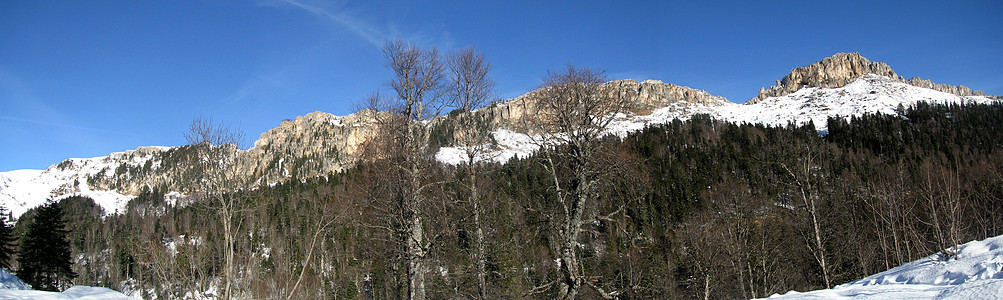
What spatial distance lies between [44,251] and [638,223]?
213 feet

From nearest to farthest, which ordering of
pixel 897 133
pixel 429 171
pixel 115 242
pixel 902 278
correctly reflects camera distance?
pixel 902 278 → pixel 429 171 → pixel 115 242 → pixel 897 133

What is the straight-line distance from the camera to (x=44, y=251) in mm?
39406

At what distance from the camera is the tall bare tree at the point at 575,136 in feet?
35.9

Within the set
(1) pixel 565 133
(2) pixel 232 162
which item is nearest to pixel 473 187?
(1) pixel 565 133

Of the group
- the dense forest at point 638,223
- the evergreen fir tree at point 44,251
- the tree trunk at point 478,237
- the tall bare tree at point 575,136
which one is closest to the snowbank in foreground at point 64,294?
the dense forest at point 638,223

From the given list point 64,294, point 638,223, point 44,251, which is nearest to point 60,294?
point 64,294

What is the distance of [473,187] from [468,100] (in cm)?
266

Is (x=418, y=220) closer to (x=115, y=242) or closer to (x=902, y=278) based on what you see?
(x=902, y=278)

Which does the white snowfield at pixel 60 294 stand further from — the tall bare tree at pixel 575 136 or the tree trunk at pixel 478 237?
the tall bare tree at pixel 575 136

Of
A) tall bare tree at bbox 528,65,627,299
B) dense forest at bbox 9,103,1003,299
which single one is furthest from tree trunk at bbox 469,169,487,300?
tall bare tree at bbox 528,65,627,299

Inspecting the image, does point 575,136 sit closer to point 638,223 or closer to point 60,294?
point 60,294

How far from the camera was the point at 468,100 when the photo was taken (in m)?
14.3

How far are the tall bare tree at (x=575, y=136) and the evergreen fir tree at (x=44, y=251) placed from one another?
45935 mm

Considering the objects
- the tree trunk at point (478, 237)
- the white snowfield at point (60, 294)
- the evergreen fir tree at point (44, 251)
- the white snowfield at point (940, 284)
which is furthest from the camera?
the evergreen fir tree at point (44, 251)
